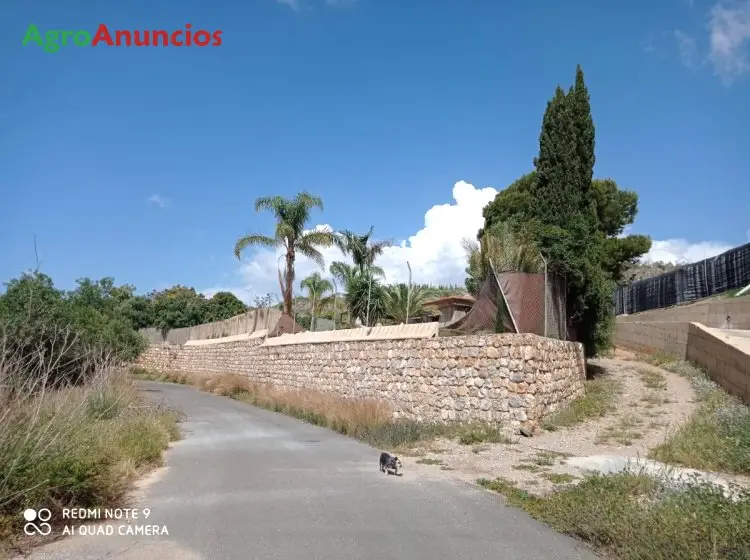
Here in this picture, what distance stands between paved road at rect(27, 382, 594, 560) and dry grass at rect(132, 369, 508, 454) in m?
2.00

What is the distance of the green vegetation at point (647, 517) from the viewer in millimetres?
4941

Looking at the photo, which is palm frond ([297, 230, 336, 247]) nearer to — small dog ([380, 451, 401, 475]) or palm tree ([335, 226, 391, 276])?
palm tree ([335, 226, 391, 276])

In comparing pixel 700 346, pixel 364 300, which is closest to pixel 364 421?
pixel 700 346

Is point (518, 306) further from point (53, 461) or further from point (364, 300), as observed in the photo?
point (364, 300)

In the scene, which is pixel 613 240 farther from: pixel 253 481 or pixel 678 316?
pixel 253 481

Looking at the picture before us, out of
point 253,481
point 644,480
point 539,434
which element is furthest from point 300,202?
point 644,480

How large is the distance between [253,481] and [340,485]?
1362mm

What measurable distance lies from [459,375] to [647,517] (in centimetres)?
897

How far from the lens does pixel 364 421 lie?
15312mm

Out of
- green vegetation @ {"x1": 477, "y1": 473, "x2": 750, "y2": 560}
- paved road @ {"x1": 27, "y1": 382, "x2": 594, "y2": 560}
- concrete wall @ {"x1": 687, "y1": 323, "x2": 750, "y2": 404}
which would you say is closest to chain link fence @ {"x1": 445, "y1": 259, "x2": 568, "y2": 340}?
concrete wall @ {"x1": 687, "y1": 323, "x2": 750, "y2": 404}

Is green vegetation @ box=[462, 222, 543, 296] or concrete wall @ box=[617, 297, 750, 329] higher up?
green vegetation @ box=[462, 222, 543, 296]

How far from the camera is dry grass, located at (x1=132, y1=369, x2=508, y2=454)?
41.9 ft

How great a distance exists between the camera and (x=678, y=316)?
28.0m

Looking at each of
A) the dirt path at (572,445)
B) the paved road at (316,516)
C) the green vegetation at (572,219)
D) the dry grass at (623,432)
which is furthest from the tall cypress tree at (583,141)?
the paved road at (316,516)
